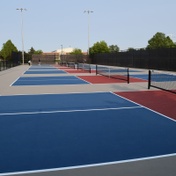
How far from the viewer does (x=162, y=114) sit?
27.6 feet

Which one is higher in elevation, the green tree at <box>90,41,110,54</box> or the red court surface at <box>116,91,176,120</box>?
the green tree at <box>90,41,110,54</box>

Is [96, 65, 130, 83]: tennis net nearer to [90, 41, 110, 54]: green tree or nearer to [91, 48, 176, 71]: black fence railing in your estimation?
[91, 48, 176, 71]: black fence railing

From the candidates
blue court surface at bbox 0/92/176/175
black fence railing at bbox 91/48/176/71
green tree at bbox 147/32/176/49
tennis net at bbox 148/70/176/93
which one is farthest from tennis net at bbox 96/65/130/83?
green tree at bbox 147/32/176/49

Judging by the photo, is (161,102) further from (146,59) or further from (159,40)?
(159,40)

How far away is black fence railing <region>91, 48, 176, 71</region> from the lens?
30.2 m

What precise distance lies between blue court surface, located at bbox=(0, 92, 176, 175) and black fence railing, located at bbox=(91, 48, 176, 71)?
2195 cm

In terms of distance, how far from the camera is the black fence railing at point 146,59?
99.0 ft

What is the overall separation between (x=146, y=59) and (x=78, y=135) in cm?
3155

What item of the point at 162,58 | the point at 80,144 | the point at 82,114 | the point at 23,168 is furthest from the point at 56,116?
the point at 162,58

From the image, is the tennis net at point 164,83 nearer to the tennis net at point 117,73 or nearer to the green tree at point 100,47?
the tennis net at point 117,73

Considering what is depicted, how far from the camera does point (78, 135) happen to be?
6219 millimetres

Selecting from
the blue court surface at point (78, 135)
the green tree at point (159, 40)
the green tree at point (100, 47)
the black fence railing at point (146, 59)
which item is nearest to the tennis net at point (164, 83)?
the blue court surface at point (78, 135)

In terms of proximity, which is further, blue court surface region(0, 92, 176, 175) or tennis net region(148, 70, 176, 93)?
tennis net region(148, 70, 176, 93)

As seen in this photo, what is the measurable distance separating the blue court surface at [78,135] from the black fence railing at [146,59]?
21953 millimetres
